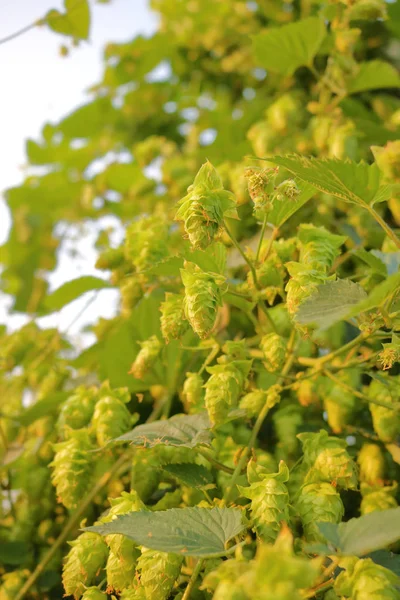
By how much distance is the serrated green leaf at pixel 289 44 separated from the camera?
5.28ft

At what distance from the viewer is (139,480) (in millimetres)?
1072

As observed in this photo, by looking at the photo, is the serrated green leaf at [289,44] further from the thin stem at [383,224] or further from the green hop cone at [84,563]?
the green hop cone at [84,563]

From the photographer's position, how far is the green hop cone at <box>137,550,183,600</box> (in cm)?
77

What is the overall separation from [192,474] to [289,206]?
0.52 meters

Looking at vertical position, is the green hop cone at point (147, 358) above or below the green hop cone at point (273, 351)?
above

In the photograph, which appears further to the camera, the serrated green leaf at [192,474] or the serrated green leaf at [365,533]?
the serrated green leaf at [192,474]

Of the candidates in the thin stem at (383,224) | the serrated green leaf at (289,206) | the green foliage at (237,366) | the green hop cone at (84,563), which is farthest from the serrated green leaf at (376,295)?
the green hop cone at (84,563)

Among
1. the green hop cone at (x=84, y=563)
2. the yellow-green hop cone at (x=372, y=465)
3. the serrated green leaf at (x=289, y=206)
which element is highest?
the serrated green leaf at (x=289, y=206)

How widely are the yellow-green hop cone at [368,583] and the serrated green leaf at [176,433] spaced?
A: 283 mm

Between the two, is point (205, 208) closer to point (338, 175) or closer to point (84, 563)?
point (338, 175)

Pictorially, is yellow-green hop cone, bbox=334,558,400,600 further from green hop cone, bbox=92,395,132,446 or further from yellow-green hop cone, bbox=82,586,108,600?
green hop cone, bbox=92,395,132,446

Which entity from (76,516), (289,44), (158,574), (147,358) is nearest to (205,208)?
(147,358)

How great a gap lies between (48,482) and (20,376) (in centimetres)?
53

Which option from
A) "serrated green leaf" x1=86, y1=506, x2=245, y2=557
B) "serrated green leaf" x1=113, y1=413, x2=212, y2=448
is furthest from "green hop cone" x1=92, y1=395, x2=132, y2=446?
"serrated green leaf" x1=86, y1=506, x2=245, y2=557
